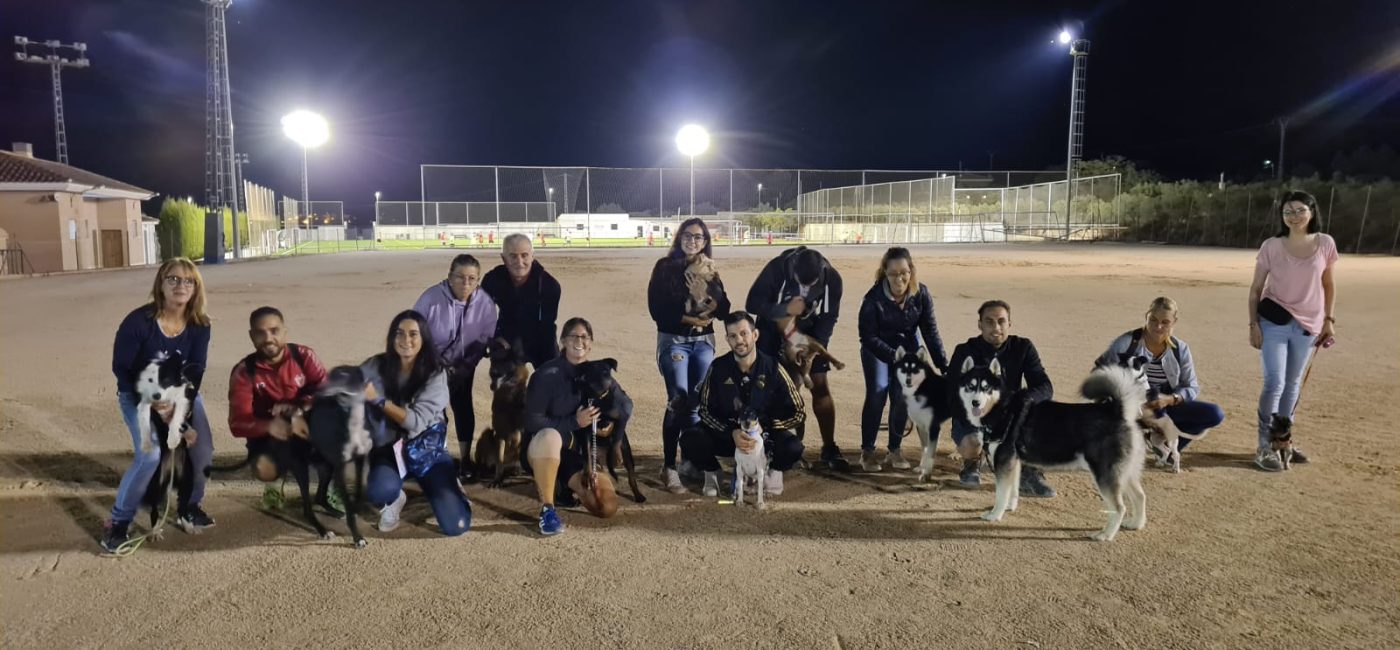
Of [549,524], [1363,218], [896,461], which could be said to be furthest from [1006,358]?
[1363,218]

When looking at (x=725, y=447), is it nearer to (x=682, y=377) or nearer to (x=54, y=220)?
(x=682, y=377)

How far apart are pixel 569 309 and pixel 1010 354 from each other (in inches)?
382

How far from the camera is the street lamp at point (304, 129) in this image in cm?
4125

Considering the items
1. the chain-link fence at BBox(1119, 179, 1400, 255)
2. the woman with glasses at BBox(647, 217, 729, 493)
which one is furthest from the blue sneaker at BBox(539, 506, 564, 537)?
the chain-link fence at BBox(1119, 179, 1400, 255)

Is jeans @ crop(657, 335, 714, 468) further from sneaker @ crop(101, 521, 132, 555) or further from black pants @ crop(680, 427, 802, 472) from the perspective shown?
sneaker @ crop(101, 521, 132, 555)

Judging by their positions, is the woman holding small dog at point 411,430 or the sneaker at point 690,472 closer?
the woman holding small dog at point 411,430

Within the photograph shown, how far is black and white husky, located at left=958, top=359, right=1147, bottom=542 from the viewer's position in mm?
4086

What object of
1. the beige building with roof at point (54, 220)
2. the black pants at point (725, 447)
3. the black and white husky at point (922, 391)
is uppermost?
the beige building with roof at point (54, 220)

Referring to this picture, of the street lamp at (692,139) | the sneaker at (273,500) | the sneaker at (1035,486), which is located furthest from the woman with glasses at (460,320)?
the street lamp at (692,139)

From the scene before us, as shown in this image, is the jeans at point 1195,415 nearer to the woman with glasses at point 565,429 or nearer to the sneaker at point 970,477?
the sneaker at point 970,477

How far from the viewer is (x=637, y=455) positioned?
5.82m

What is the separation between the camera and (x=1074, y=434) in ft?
13.7

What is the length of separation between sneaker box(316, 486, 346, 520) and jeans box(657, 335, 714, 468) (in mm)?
1900

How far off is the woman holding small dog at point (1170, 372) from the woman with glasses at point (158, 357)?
5.24 m
